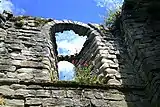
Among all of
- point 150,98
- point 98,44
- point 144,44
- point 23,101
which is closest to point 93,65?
point 98,44

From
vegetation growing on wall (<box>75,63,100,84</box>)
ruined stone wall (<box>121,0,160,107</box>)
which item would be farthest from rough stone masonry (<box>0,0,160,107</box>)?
vegetation growing on wall (<box>75,63,100,84</box>)

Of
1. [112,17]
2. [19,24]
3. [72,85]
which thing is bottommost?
[72,85]

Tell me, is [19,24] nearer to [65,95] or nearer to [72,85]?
[72,85]

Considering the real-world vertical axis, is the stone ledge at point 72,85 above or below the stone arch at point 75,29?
below

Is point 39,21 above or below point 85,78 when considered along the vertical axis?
above

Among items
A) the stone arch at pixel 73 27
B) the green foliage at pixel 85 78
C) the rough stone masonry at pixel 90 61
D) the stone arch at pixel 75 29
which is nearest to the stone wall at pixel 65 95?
the rough stone masonry at pixel 90 61

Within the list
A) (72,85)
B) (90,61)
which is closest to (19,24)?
(90,61)

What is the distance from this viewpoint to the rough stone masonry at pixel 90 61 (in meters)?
5.56

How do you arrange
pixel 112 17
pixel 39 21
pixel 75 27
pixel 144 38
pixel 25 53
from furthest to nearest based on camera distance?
pixel 112 17 → pixel 75 27 → pixel 39 21 → pixel 144 38 → pixel 25 53

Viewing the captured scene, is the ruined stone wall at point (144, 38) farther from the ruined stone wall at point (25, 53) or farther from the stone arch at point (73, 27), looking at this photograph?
the ruined stone wall at point (25, 53)

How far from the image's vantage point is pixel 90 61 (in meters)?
7.33

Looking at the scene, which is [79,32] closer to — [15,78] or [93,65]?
[93,65]

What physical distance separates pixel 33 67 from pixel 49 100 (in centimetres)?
103

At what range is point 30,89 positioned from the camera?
18.3 feet
